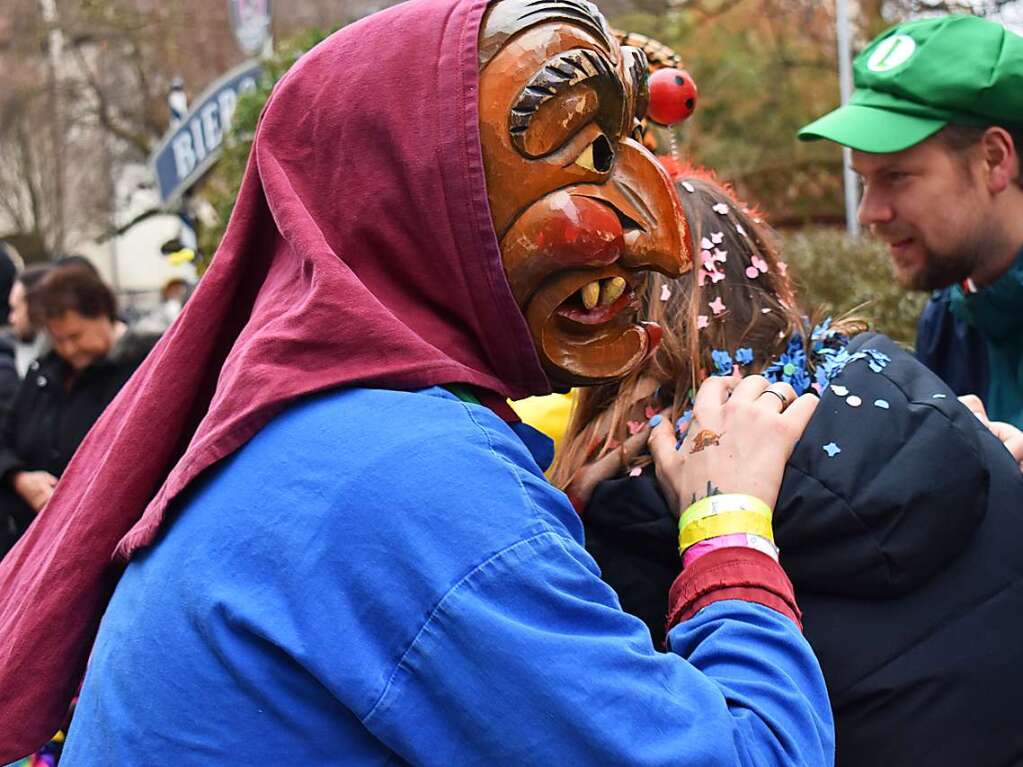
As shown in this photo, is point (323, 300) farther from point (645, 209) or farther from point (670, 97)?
point (670, 97)

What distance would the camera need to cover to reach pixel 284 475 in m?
1.14

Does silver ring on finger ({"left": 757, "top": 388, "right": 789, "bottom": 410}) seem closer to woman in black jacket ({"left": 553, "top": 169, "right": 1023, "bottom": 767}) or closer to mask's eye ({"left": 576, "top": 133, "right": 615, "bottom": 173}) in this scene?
woman in black jacket ({"left": 553, "top": 169, "right": 1023, "bottom": 767})

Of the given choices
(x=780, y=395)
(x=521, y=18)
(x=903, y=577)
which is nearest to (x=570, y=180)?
(x=521, y=18)

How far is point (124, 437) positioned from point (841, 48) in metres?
6.49

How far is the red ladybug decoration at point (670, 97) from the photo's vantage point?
2350 mm

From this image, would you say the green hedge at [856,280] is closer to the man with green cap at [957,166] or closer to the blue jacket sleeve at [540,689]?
the man with green cap at [957,166]

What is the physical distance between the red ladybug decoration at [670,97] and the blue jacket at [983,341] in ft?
3.23

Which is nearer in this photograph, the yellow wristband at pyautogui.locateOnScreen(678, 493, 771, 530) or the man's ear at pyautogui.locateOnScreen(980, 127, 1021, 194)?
the yellow wristband at pyautogui.locateOnScreen(678, 493, 771, 530)

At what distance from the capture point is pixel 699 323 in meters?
1.78

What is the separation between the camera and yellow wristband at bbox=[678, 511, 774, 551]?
4.41 ft

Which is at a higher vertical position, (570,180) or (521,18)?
(521,18)

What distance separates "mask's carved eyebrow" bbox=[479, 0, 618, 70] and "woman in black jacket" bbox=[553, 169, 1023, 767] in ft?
1.88

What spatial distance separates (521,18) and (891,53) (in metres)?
2.05

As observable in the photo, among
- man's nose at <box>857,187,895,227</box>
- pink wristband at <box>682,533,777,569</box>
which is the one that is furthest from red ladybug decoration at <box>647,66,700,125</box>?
pink wristband at <box>682,533,777,569</box>
